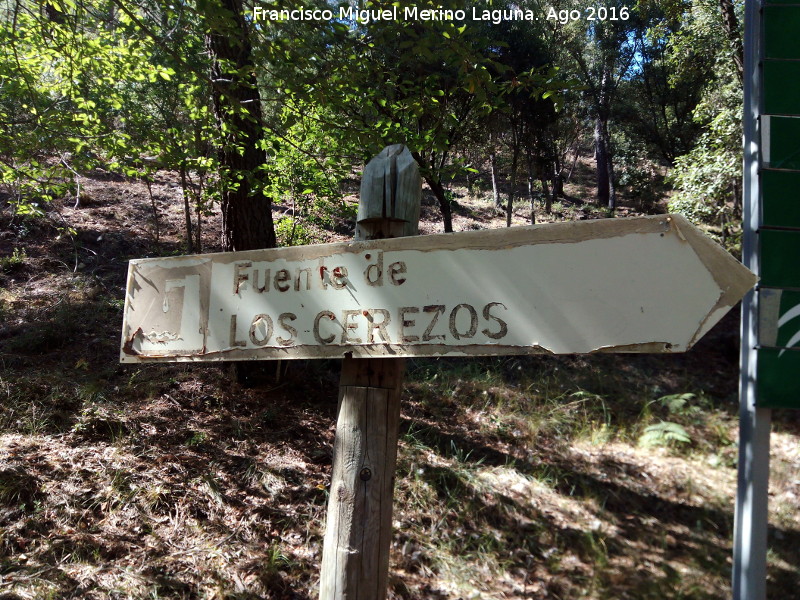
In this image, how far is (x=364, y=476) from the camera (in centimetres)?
152

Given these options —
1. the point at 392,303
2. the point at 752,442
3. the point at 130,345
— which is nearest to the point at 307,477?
the point at 130,345

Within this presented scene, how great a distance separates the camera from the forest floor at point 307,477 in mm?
3061

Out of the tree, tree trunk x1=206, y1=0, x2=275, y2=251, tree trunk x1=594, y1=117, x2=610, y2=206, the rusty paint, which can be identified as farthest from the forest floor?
tree trunk x1=594, y1=117, x2=610, y2=206

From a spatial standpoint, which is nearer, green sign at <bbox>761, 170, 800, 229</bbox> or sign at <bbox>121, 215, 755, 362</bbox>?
sign at <bbox>121, 215, 755, 362</bbox>

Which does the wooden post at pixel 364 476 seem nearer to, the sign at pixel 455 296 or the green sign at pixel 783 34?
the sign at pixel 455 296

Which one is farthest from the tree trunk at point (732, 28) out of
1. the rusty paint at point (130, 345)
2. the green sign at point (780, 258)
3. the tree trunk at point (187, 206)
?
the rusty paint at point (130, 345)

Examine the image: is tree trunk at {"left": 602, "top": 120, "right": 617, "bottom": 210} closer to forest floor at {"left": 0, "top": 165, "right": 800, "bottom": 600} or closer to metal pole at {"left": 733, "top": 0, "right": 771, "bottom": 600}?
forest floor at {"left": 0, "top": 165, "right": 800, "bottom": 600}

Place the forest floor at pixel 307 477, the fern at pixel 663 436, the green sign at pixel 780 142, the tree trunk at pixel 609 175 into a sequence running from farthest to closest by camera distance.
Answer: the tree trunk at pixel 609 175, the fern at pixel 663 436, the forest floor at pixel 307 477, the green sign at pixel 780 142

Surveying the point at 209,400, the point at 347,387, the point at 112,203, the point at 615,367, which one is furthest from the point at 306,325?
the point at 112,203

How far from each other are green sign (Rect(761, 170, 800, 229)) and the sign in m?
1.62

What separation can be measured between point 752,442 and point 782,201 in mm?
1068

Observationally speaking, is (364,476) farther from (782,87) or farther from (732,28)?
(732,28)

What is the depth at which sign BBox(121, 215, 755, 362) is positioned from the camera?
1.12 metres

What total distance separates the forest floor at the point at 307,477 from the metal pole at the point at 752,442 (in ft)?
3.72
